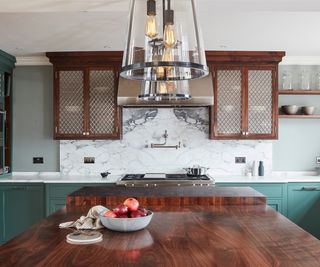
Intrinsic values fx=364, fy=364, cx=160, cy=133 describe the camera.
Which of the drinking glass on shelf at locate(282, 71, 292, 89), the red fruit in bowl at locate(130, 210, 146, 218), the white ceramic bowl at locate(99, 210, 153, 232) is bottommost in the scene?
the white ceramic bowl at locate(99, 210, 153, 232)

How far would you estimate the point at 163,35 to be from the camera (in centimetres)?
192

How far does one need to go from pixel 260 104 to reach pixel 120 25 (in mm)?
2196

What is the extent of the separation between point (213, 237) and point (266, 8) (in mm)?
1634

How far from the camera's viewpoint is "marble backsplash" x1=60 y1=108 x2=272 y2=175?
5086 millimetres

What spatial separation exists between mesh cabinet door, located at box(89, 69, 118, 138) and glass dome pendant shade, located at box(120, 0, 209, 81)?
9.69 feet

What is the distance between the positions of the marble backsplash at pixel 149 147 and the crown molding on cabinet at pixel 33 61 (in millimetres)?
1162

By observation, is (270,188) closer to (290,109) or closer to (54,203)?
(290,109)

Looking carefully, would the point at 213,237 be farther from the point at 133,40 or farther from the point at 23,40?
the point at 23,40

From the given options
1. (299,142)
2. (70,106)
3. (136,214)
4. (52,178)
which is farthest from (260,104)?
(136,214)

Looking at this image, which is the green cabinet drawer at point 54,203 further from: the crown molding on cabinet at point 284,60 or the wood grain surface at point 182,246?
the wood grain surface at point 182,246

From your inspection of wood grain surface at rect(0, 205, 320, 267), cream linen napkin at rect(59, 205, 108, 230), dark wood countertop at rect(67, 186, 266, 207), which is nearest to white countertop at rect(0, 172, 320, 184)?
dark wood countertop at rect(67, 186, 266, 207)

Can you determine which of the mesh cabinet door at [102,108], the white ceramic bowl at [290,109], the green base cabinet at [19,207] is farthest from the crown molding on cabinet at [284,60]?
the green base cabinet at [19,207]

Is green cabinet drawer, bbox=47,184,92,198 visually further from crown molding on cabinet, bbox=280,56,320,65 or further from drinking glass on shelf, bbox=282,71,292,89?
crown molding on cabinet, bbox=280,56,320,65

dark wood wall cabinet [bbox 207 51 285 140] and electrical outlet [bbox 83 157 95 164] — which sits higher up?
dark wood wall cabinet [bbox 207 51 285 140]
